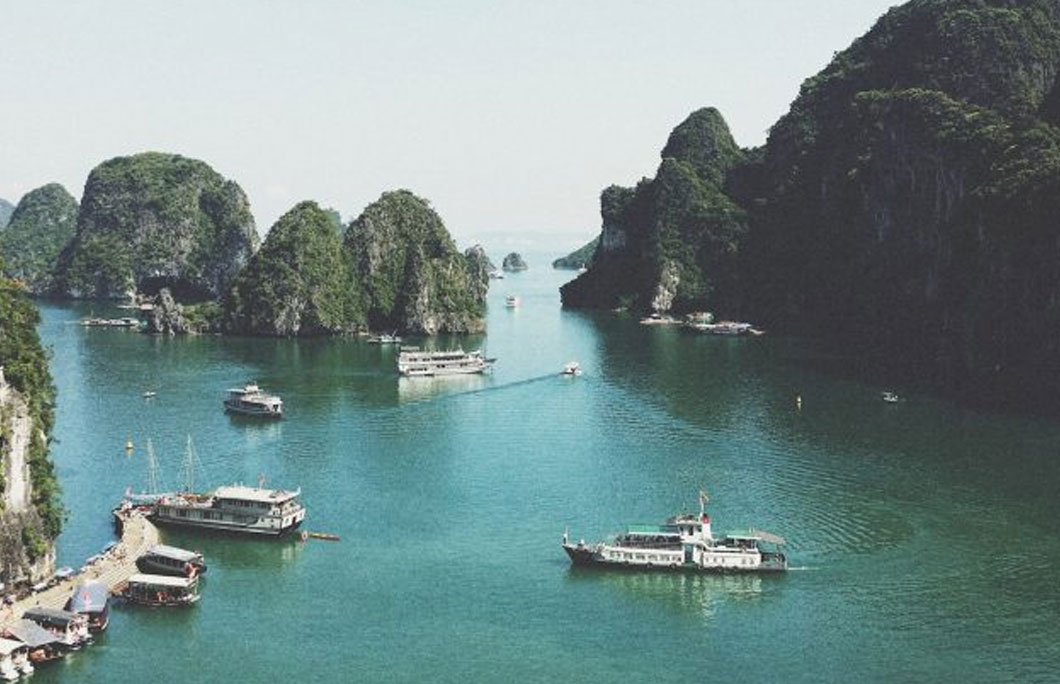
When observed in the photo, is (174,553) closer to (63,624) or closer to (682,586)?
(63,624)

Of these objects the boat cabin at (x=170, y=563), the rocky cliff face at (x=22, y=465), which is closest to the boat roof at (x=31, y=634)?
the rocky cliff face at (x=22, y=465)

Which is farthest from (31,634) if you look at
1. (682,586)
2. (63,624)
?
(682,586)

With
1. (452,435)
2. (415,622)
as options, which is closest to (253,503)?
(415,622)

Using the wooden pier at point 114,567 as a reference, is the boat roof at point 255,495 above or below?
above

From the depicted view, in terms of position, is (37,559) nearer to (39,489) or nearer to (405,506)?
(39,489)

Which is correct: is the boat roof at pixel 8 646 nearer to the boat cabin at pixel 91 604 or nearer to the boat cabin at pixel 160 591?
the boat cabin at pixel 91 604

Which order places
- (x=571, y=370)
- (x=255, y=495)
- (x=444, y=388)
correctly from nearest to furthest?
(x=255, y=495), (x=444, y=388), (x=571, y=370)

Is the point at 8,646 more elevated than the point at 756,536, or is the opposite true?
the point at 756,536
